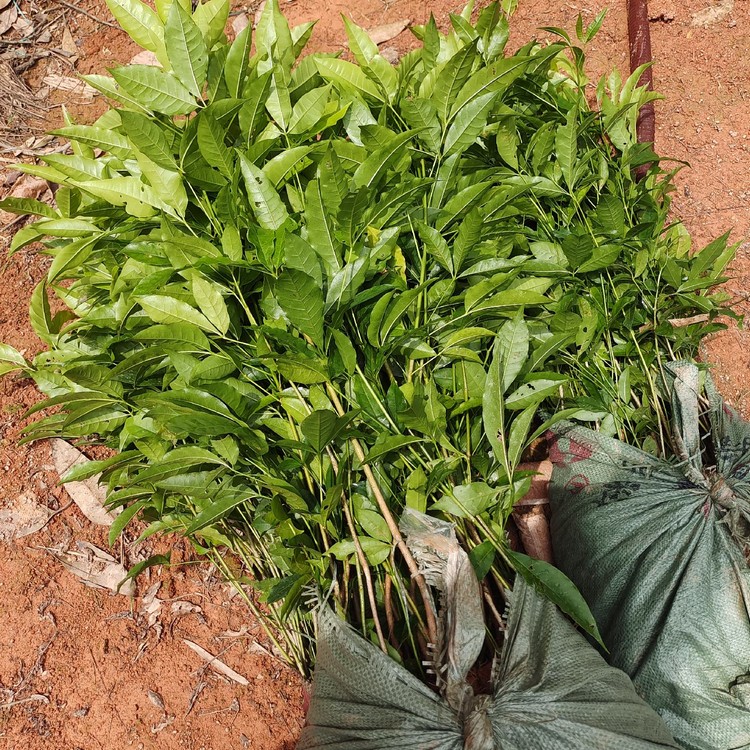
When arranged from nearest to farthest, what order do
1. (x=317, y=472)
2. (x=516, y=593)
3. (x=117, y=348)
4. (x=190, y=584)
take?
(x=516, y=593)
(x=317, y=472)
(x=117, y=348)
(x=190, y=584)

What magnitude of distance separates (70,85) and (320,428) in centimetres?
247

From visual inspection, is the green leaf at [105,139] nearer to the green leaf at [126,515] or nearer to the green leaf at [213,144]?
the green leaf at [213,144]

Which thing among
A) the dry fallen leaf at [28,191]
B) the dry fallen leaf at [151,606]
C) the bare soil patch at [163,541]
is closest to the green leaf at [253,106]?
the bare soil patch at [163,541]

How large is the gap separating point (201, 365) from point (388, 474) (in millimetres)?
469

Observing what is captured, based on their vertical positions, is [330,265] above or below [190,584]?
above

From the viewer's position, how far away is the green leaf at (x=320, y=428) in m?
1.21

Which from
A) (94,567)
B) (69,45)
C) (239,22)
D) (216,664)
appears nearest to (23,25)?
(69,45)

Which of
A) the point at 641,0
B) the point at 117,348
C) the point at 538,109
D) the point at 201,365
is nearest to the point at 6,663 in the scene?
the point at 117,348

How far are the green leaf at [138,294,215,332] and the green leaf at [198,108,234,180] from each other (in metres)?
0.29

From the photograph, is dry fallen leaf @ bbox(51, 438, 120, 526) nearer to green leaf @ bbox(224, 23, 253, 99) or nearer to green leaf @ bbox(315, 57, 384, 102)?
green leaf @ bbox(224, 23, 253, 99)

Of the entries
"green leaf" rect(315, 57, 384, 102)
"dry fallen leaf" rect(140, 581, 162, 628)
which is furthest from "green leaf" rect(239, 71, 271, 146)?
"dry fallen leaf" rect(140, 581, 162, 628)

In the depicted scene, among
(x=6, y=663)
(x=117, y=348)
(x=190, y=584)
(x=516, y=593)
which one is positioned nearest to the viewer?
(x=516, y=593)

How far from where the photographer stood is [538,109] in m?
1.90

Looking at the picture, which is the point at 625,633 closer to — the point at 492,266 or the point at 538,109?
the point at 492,266
